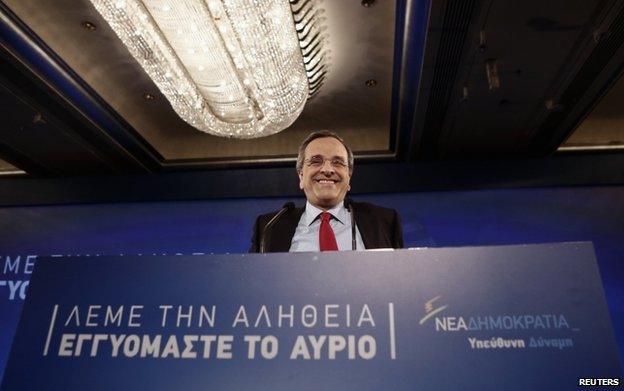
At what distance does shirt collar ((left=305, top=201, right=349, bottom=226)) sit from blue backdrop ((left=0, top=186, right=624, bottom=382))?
2.49 m

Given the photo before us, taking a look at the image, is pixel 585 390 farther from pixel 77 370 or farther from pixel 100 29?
pixel 100 29

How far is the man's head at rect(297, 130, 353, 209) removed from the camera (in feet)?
4.91

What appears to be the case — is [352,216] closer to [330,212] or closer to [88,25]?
[330,212]

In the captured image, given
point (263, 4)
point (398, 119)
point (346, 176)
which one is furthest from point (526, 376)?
point (398, 119)

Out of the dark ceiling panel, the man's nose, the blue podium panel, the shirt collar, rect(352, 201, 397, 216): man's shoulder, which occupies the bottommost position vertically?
the blue podium panel

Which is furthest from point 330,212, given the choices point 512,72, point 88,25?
point 88,25

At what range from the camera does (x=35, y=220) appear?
4508 millimetres

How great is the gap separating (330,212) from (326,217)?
0.11 metres

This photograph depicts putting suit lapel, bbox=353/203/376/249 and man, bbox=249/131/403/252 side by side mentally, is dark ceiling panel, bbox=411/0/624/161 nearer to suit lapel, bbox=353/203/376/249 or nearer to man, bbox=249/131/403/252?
man, bbox=249/131/403/252

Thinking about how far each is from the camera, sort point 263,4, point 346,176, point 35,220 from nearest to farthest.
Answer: point 346,176
point 263,4
point 35,220

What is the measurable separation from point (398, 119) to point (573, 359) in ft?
10.4

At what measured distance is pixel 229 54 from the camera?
246cm

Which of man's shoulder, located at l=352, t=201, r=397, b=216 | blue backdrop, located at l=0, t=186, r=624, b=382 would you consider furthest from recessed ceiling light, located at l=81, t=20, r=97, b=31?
man's shoulder, located at l=352, t=201, r=397, b=216

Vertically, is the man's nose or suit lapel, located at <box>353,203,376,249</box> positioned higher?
the man's nose
